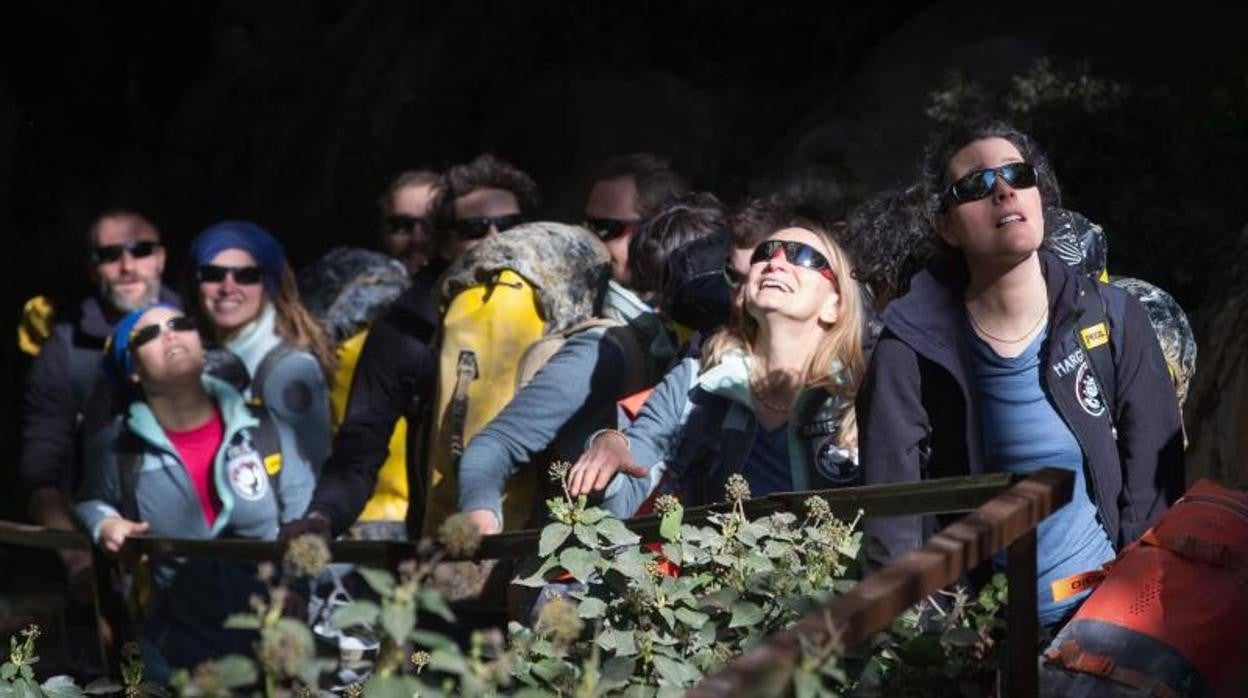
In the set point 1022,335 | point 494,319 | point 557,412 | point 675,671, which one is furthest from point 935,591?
point 494,319

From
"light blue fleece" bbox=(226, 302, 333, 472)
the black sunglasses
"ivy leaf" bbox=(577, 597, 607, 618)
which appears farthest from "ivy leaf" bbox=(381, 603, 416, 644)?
the black sunglasses

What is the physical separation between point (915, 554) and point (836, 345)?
158 centimetres

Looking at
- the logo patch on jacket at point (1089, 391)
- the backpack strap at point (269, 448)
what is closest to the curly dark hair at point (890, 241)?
the logo patch on jacket at point (1089, 391)

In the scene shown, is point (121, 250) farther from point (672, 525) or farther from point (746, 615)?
point (746, 615)

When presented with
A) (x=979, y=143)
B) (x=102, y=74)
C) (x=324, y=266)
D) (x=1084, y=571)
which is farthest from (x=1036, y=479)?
(x=102, y=74)

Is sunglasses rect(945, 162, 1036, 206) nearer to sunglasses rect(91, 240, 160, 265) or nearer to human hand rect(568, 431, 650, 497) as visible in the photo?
human hand rect(568, 431, 650, 497)

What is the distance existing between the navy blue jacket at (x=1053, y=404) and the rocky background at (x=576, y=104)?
60.0 inches

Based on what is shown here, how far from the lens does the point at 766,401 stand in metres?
4.36

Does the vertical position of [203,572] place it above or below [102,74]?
below

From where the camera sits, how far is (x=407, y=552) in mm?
4602

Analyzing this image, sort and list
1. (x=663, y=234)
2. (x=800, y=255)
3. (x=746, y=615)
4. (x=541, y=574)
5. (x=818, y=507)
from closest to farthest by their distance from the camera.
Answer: (x=746, y=615) < (x=818, y=507) < (x=541, y=574) < (x=800, y=255) < (x=663, y=234)

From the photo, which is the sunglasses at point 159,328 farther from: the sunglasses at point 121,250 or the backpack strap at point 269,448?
the sunglasses at point 121,250

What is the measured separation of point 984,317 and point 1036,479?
0.74m

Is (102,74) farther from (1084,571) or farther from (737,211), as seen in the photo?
(1084,571)
